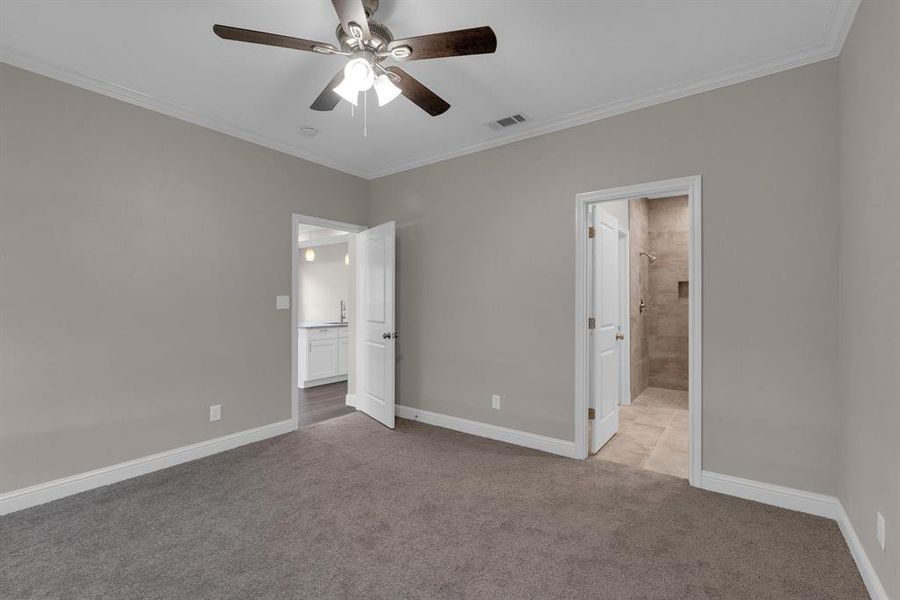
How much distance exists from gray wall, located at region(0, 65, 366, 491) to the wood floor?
0.64 m

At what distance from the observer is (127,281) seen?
3.01 m

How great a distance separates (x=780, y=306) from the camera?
2570 millimetres

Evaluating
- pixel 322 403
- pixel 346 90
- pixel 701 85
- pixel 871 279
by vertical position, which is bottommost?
pixel 322 403

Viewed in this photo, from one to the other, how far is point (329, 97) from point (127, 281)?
2.06 metres

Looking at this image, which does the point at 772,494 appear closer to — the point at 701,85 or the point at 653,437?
the point at 653,437

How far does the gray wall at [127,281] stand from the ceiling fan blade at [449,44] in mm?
2349

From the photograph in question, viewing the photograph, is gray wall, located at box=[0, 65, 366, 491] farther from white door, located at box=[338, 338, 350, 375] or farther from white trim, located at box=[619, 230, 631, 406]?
white trim, located at box=[619, 230, 631, 406]

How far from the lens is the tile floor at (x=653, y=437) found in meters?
3.29

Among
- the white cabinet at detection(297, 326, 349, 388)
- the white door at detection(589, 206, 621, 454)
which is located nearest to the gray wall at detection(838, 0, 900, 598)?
the white door at detection(589, 206, 621, 454)

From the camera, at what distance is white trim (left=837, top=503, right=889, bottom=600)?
172 centimetres

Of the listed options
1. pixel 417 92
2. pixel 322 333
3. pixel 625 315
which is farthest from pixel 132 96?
pixel 625 315

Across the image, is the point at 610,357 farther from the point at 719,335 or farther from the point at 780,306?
the point at 780,306

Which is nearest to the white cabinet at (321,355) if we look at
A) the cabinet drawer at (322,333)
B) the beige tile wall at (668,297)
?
the cabinet drawer at (322,333)

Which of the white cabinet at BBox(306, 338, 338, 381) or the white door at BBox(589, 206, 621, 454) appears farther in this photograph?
the white cabinet at BBox(306, 338, 338, 381)
